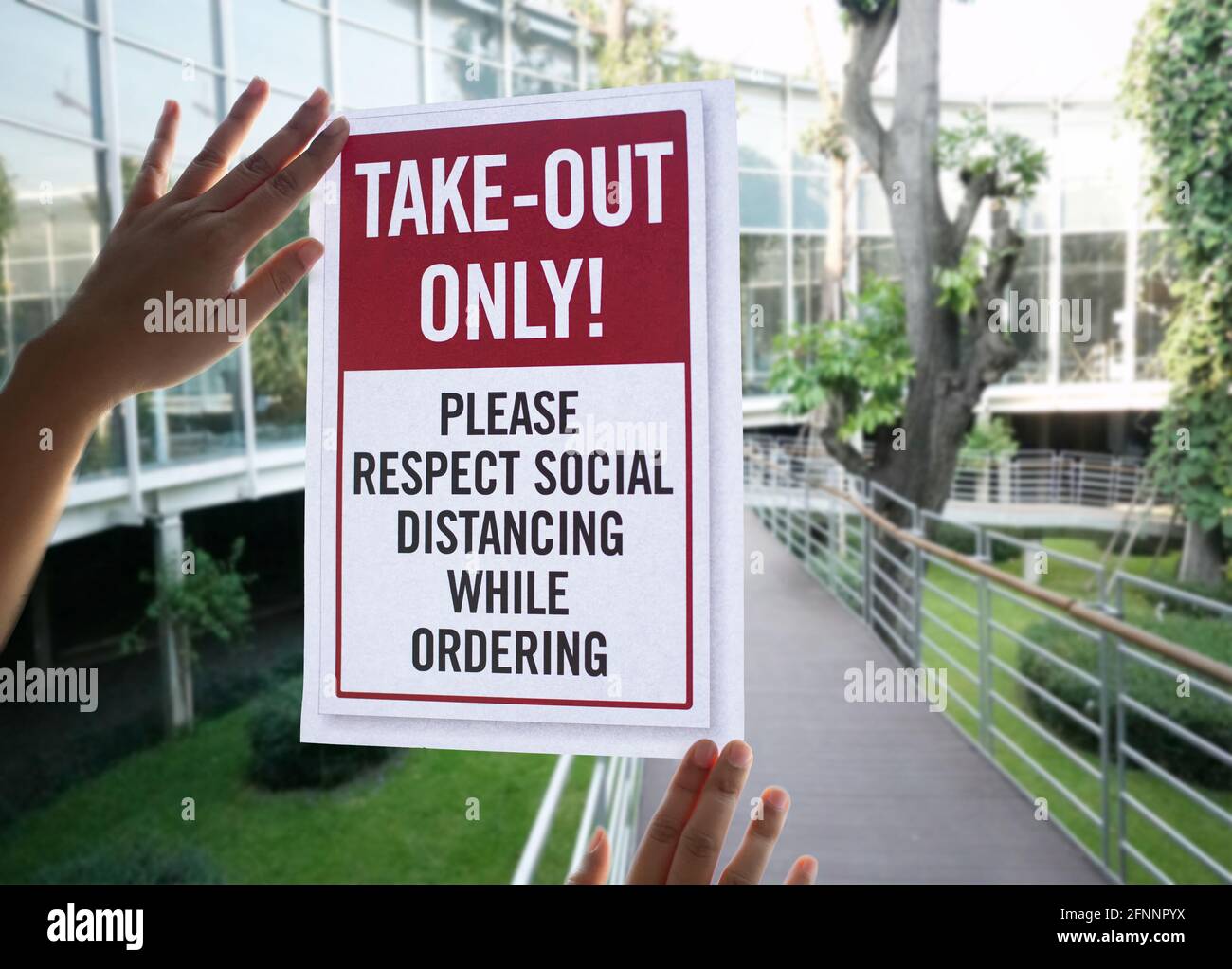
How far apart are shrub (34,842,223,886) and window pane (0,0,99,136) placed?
83.6 inches

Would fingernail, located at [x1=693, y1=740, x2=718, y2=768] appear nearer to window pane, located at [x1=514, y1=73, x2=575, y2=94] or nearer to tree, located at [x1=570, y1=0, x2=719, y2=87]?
tree, located at [x1=570, y1=0, x2=719, y2=87]

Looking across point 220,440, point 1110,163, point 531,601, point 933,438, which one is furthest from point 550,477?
point 1110,163

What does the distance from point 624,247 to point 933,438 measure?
124 inches

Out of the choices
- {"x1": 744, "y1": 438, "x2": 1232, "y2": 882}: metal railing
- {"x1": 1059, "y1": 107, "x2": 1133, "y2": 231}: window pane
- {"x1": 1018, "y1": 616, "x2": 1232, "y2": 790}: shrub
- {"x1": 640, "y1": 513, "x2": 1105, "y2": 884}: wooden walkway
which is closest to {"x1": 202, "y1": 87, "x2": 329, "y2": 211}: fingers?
{"x1": 640, "y1": 513, "x2": 1105, "y2": 884}: wooden walkway

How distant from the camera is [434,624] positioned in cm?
44

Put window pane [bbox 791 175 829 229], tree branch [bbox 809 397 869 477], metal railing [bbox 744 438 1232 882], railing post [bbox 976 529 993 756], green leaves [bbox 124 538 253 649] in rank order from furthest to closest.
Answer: window pane [bbox 791 175 829 229] < green leaves [bbox 124 538 253 649] < tree branch [bbox 809 397 869 477] < metal railing [bbox 744 438 1232 882] < railing post [bbox 976 529 993 756]

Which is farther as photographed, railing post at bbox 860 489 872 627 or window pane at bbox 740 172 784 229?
window pane at bbox 740 172 784 229

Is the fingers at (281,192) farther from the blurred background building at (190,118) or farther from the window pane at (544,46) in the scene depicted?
the window pane at (544,46)

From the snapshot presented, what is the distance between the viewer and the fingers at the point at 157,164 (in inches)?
17.4

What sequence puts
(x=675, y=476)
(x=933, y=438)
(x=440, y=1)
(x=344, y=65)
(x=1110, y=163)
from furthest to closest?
1. (x=1110, y=163)
2. (x=440, y=1)
3. (x=344, y=65)
4. (x=933, y=438)
5. (x=675, y=476)

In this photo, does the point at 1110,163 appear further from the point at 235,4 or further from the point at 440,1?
the point at 235,4

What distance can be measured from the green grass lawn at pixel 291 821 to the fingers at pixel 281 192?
3355 millimetres

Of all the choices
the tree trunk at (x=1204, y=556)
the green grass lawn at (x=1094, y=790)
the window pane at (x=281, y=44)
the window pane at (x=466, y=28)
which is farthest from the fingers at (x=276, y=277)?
the tree trunk at (x=1204, y=556)

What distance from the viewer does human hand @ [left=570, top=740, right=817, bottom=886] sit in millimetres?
421
